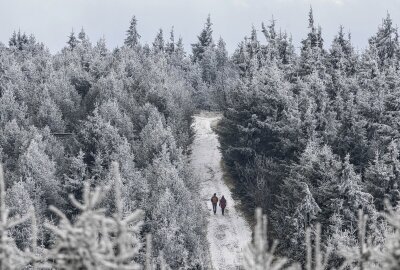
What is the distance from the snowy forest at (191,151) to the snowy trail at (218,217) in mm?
948

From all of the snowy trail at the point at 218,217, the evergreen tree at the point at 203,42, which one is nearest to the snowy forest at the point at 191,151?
the snowy trail at the point at 218,217

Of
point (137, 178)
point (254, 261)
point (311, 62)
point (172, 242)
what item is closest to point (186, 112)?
point (311, 62)

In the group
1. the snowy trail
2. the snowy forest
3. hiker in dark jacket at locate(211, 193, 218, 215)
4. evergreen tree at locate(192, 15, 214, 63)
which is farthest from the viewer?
evergreen tree at locate(192, 15, 214, 63)

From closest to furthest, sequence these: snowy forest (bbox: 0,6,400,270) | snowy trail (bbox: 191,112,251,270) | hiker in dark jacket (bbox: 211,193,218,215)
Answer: snowy forest (bbox: 0,6,400,270), snowy trail (bbox: 191,112,251,270), hiker in dark jacket (bbox: 211,193,218,215)

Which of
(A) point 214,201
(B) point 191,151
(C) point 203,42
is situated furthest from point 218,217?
(C) point 203,42

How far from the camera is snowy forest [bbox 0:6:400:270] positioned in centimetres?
3441

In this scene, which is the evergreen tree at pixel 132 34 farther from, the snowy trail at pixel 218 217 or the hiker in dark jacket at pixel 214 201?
the hiker in dark jacket at pixel 214 201

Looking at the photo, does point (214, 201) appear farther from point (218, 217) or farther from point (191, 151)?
point (191, 151)

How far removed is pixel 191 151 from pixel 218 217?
15213mm

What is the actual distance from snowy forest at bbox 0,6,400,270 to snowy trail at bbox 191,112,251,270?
3.11ft

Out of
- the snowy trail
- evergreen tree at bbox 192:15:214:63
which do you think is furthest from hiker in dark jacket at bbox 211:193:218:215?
evergreen tree at bbox 192:15:214:63

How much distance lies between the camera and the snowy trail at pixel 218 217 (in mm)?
40031

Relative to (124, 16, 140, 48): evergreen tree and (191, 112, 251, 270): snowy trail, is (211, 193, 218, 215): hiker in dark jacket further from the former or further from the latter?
(124, 16, 140, 48): evergreen tree

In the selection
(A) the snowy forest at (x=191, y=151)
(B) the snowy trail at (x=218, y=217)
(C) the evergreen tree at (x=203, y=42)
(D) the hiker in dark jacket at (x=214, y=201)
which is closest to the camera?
(A) the snowy forest at (x=191, y=151)
